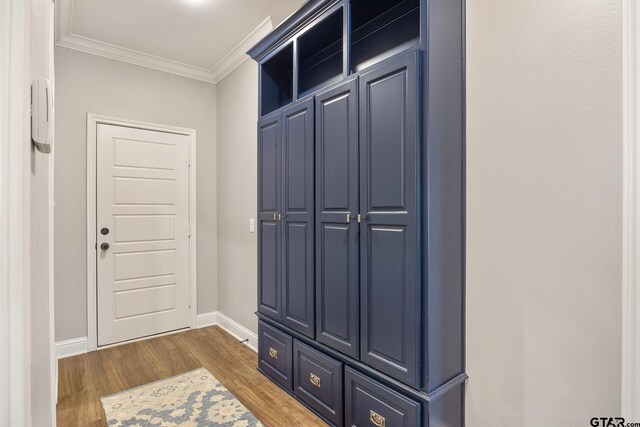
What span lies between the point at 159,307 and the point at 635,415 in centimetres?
363

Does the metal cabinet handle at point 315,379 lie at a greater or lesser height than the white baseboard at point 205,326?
greater

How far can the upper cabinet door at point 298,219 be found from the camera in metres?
2.08

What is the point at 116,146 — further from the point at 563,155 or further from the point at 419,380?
the point at 563,155

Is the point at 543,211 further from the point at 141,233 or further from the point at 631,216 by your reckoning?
the point at 141,233

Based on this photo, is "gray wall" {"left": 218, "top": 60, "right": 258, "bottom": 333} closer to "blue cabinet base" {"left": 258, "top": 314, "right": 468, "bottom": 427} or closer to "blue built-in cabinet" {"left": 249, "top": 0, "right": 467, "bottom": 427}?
"blue built-in cabinet" {"left": 249, "top": 0, "right": 467, "bottom": 427}

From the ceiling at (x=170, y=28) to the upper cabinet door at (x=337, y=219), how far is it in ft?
4.08

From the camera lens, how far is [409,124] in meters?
1.54

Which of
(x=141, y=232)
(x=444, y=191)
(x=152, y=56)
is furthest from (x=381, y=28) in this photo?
(x=141, y=232)

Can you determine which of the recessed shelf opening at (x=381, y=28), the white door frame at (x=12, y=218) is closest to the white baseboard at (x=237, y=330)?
the recessed shelf opening at (x=381, y=28)

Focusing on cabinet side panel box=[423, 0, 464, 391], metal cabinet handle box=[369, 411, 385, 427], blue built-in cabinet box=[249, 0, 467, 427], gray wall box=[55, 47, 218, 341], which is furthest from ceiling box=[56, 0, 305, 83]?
metal cabinet handle box=[369, 411, 385, 427]

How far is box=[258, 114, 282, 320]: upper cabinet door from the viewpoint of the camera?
7.81 ft

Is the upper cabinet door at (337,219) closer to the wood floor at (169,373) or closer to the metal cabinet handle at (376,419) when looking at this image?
the metal cabinet handle at (376,419)

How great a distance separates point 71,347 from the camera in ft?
9.88

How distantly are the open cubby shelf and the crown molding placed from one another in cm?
54
